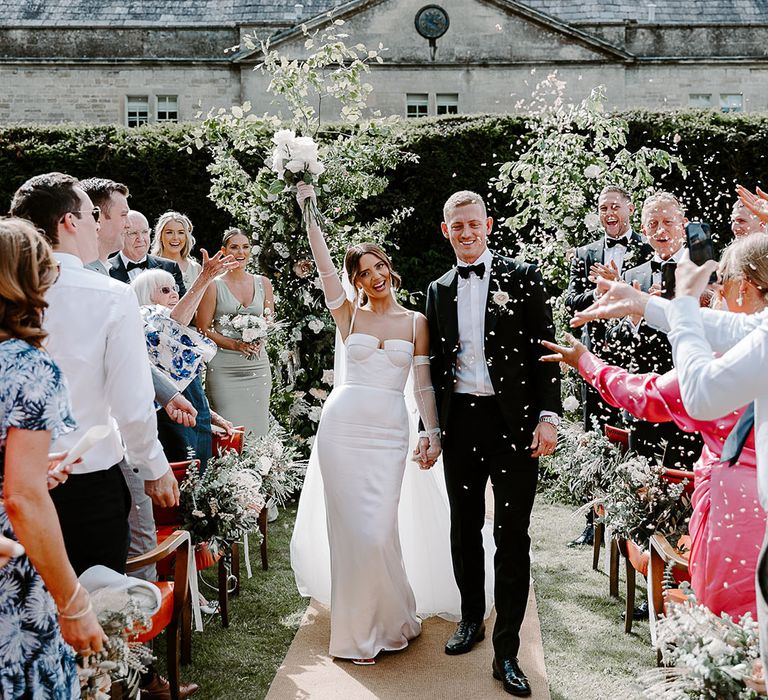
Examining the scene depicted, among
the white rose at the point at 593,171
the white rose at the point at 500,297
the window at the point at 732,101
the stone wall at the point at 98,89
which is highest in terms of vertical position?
the stone wall at the point at 98,89

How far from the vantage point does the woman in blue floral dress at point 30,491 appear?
1.94 metres

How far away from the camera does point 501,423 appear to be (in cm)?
385

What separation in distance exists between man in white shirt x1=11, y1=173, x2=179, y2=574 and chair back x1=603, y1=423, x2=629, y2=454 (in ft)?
9.42

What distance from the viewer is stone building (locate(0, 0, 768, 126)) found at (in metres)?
17.8

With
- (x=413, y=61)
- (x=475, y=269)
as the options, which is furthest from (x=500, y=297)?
(x=413, y=61)

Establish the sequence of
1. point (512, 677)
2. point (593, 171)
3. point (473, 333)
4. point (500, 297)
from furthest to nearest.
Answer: point (593, 171), point (473, 333), point (500, 297), point (512, 677)

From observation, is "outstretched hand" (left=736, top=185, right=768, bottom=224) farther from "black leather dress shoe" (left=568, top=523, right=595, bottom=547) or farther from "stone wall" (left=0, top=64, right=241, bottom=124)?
"stone wall" (left=0, top=64, right=241, bottom=124)

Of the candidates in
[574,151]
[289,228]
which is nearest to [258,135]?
[289,228]

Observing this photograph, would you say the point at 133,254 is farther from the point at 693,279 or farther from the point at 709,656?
the point at 709,656

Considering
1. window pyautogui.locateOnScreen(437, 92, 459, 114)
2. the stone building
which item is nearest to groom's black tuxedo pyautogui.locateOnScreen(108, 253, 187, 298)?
the stone building

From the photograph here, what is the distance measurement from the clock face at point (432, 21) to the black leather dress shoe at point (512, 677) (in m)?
16.5

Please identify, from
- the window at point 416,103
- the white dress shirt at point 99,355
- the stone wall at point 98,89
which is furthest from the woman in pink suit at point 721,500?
the stone wall at point 98,89

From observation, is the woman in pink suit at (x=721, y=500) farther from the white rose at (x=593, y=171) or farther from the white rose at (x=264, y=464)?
the white rose at (x=593, y=171)

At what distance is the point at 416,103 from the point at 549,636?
15.5 m
